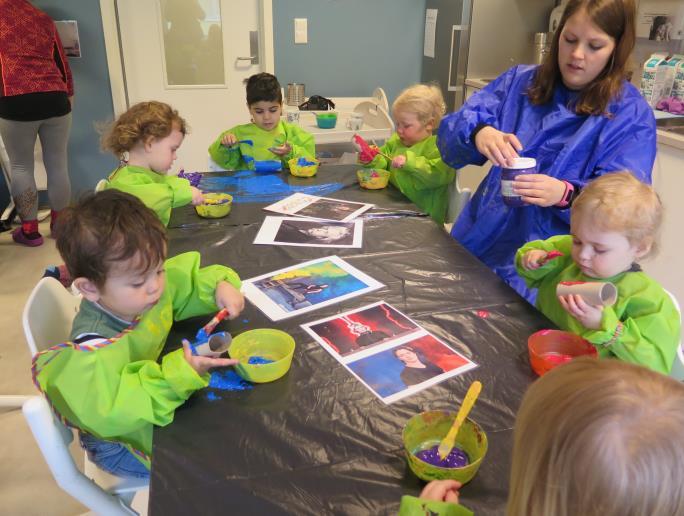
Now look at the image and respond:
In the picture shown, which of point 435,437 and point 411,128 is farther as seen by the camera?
point 411,128

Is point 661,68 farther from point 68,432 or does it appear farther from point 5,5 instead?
point 5,5

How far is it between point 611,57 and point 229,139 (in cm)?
170

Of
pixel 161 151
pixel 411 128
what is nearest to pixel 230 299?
pixel 161 151

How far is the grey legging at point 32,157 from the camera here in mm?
3232

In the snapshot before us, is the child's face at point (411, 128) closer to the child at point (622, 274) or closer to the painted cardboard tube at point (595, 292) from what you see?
the child at point (622, 274)

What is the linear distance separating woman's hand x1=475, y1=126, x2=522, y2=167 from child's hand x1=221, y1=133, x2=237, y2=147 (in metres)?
1.35

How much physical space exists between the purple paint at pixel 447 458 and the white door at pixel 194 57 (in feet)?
11.9

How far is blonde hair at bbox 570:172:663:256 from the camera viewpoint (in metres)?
1.18

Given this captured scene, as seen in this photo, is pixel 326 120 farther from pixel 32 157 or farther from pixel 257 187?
pixel 32 157

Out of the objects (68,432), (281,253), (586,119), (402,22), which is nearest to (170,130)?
(281,253)

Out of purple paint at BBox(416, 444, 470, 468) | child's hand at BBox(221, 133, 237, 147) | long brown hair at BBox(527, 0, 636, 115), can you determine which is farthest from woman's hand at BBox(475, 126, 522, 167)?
child's hand at BBox(221, 133, 237, 147)

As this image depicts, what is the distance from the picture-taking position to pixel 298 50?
165 inches

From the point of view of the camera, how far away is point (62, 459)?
1.03 metres

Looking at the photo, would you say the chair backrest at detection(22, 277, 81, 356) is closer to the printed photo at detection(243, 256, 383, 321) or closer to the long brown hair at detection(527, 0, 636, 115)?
the printed photo at detection(243, 256, 383, 321)
